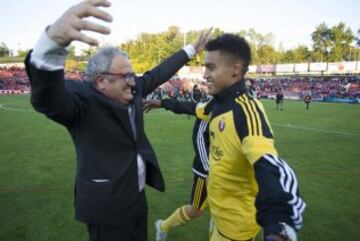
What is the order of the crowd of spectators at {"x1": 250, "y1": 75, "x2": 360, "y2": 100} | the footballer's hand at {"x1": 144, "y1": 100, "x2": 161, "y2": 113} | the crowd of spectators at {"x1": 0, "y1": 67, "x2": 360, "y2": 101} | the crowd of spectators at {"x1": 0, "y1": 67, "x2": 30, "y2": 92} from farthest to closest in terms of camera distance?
1. the crowd of spectators at {"x1": 0, "y1": 67, "x2": 30, "y2": 92}
2. the crowd of spectators at {"x1": 250, "y1": 75, "x2": 360, "y2": 100}
3. the crowd of spectators at {"x1": 0, "y1": 67, "x2": 360, "y2": 101}
4. the footballer's hand at {"x1": 144, "y1": 100, "x2": 161, "y2": 113}

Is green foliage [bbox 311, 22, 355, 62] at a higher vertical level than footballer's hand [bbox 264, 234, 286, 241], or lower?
higher

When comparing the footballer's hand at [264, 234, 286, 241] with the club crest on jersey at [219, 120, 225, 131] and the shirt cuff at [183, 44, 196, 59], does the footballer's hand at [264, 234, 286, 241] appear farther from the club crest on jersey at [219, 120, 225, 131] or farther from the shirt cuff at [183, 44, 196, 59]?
the shirt cuff at [183, 44, 196, 59]

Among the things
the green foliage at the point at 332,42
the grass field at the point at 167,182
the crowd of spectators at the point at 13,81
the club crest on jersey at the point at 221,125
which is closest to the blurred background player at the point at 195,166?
the grass field at the point at 167,182

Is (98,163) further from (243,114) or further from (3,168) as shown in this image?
(3,168)

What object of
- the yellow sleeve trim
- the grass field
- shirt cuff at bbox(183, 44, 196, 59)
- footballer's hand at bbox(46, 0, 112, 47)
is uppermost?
footballer's hand at bbox(46, 0, 112, 47)

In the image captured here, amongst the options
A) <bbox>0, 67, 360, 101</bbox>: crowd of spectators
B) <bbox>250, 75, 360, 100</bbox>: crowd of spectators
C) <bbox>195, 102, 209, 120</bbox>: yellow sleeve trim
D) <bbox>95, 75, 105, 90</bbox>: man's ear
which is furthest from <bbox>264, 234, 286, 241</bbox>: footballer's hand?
<bbox>250, 75, 360, 100</bbox>: crowd of spectators

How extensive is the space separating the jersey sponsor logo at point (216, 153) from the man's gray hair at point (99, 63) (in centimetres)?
111

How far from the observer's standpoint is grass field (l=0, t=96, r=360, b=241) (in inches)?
226

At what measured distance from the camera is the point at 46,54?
199cm

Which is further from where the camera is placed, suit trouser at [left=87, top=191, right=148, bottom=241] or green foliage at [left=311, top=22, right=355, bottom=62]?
green foliage at [left=311, top=22, right=355, bottom=62]

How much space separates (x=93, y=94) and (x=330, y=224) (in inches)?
196

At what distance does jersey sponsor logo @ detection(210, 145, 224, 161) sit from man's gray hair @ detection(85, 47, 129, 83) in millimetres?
1113

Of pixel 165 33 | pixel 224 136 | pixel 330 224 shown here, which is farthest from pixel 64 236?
pixel 165 33

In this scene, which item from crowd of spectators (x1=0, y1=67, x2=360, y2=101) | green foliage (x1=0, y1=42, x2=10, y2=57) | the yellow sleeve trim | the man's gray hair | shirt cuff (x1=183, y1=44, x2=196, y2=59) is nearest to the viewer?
the man's gray hair
